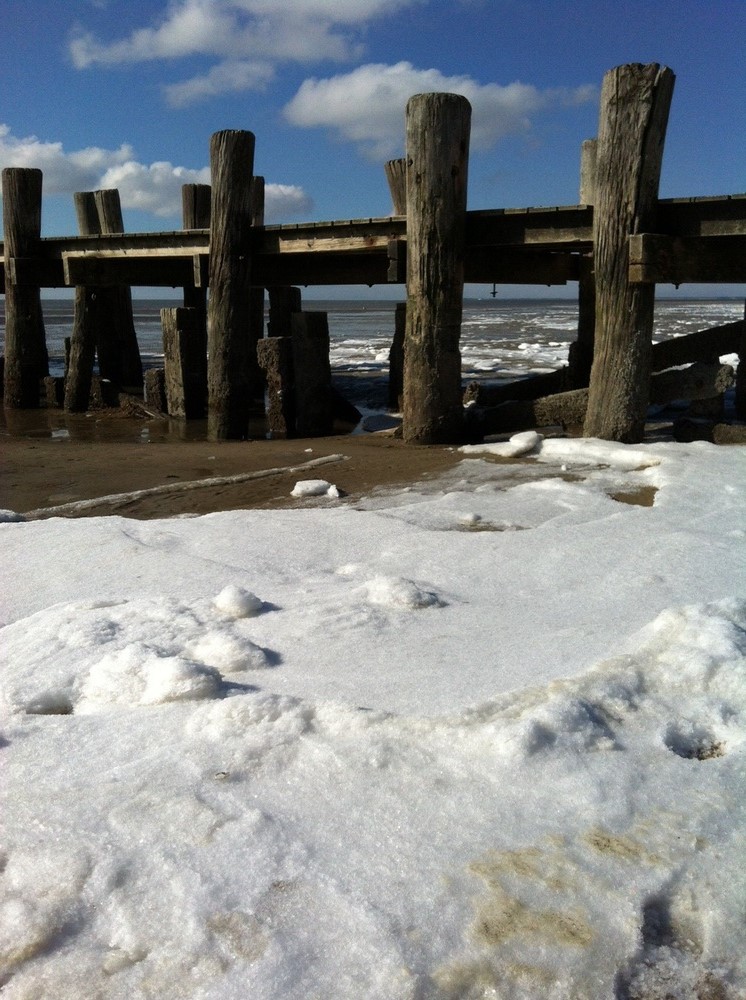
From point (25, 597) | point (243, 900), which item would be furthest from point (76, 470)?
point (243, 900)

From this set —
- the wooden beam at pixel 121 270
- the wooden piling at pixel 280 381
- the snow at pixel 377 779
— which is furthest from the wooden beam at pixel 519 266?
the snow at pixel 377 779

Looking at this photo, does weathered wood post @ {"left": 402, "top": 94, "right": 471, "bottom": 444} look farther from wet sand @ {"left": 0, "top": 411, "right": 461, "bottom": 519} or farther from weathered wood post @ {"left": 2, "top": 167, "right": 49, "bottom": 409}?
weathered wood post @ {"left": 2, "top": 167, "right": 49, "bottom": 409}

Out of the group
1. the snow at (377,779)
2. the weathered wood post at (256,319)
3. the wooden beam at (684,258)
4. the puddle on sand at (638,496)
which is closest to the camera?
the snow at (377,779)

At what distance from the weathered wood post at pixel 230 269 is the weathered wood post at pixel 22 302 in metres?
4.31

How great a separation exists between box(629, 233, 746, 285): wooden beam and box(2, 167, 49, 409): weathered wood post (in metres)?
8.69

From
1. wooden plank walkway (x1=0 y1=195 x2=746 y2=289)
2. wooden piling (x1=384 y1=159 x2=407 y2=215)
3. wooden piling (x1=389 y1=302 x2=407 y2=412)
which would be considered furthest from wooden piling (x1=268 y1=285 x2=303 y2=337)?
wooden piling (x1=384 y1=159 x2=407 y2=215)

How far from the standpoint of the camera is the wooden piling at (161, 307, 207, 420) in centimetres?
1061

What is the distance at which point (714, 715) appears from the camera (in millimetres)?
2355

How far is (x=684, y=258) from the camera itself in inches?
261

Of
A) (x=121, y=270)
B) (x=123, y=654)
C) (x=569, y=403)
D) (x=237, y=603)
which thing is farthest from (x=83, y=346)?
(x=123, y=654)

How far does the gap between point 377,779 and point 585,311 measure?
885 cm

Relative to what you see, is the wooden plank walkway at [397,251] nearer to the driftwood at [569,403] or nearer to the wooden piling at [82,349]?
the wooden piling at [82,349]

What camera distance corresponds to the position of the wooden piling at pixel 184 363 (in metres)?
10.6

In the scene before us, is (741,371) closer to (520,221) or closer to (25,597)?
(520,221)
